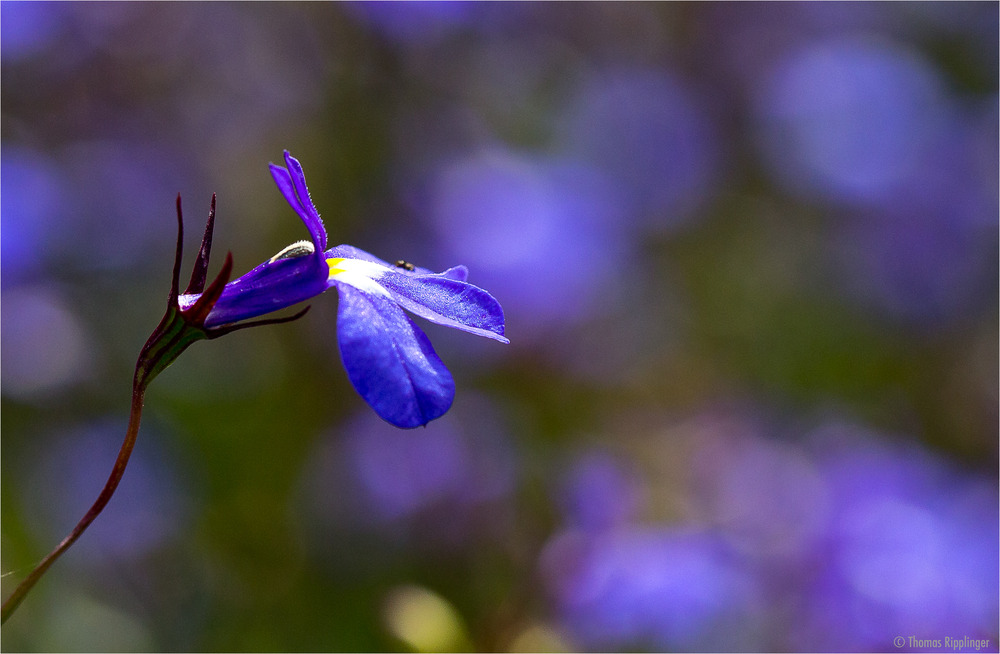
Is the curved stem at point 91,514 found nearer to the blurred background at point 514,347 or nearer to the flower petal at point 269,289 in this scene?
the flower petal at point 269,289

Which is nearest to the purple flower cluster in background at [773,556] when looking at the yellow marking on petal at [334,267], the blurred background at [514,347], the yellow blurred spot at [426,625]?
the blurred background at [514,347]

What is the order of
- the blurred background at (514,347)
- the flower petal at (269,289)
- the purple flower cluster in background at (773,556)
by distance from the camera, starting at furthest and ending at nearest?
the blurred background at (514,347)
the purple flower cluster in background at (773,556)
the flower petal at (269,289)

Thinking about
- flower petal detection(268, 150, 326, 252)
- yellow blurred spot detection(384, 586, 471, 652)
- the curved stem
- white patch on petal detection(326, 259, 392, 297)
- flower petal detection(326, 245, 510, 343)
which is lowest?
yellow blurred spot detection(384, 586, 471, 652)

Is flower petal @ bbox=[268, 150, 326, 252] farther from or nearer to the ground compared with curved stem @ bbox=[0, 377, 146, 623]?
farther from the ground

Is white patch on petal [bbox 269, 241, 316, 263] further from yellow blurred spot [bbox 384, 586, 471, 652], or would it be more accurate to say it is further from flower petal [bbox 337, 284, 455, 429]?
yellow blurred spot [bbox 384, 586, 471, 652]

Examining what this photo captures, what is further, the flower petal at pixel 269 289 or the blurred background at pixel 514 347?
the blurred background at pixel 514 347

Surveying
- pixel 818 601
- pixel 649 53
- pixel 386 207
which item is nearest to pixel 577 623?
pixel 818 601

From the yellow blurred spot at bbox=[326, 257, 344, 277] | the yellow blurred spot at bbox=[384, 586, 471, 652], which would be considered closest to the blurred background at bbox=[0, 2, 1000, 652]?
the yellow blurred spot at bbox=[384, 586, 471, 652]

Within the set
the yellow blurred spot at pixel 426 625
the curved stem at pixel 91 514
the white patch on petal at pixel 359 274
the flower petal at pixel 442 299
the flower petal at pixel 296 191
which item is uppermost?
the flower petal at pixel 296 191
